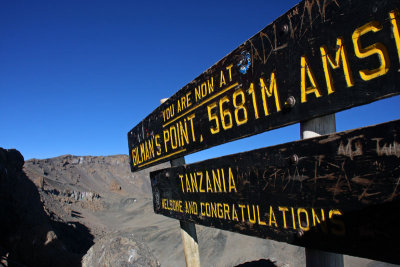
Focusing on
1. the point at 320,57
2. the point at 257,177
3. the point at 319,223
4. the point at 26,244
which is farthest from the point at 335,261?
the point at 26,244

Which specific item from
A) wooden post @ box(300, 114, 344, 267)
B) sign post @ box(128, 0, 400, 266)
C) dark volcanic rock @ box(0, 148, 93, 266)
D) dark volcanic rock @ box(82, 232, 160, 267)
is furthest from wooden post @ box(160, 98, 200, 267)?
dark volcanic rock @ box(0, 148, 93, 266)

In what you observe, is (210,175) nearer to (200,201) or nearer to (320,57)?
(200,201)

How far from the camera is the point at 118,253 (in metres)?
5.54

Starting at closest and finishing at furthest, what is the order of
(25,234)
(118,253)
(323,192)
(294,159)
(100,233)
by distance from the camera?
(323,192) → (294,159) → (118,253) → (25,234) → (100,233)

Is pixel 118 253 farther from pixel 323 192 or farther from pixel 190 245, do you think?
pixel 323 192

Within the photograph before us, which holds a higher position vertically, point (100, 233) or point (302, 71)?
point (302, 71)

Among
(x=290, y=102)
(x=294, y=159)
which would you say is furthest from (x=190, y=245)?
(x=290, y=102)

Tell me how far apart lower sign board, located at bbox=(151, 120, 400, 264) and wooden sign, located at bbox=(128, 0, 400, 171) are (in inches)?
6.2

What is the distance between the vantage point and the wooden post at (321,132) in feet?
4.44

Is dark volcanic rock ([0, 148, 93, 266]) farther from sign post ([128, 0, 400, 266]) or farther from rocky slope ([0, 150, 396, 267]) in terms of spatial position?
sign post ([128, 0, 400, 266])

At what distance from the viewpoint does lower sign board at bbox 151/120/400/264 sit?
3.37ft

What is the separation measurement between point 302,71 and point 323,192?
0.57 metres

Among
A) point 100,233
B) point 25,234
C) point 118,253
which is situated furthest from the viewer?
point 100,233

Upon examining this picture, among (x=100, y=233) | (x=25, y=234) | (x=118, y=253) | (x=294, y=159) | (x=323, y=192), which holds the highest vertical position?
(x=294, y=159)
